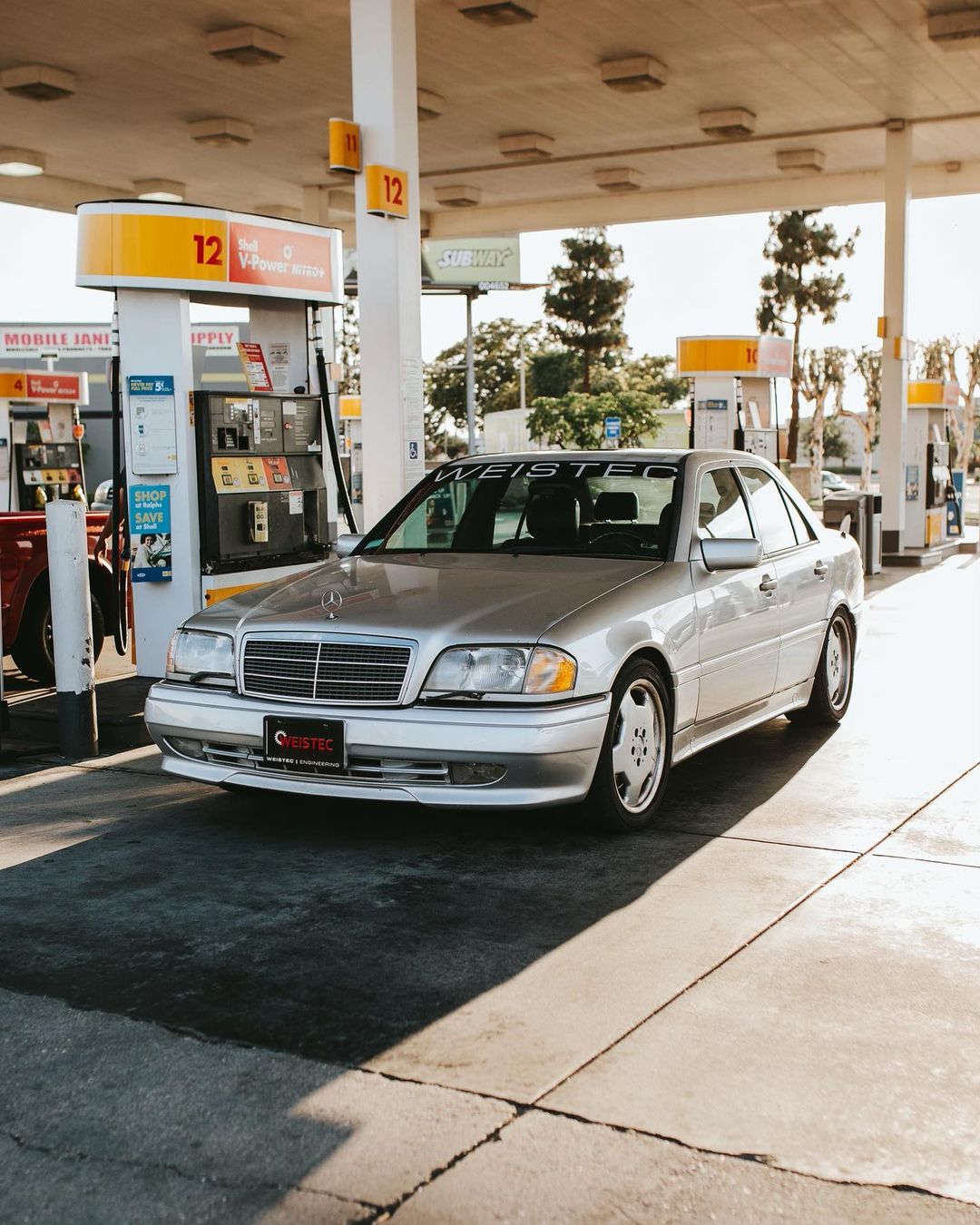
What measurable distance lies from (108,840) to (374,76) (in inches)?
253

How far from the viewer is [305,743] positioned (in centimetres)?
533

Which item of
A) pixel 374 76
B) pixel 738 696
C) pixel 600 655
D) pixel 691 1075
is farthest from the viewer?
pixel 374 76

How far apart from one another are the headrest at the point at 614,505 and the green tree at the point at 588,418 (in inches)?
1855

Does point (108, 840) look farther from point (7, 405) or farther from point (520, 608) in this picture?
point (7, 405)

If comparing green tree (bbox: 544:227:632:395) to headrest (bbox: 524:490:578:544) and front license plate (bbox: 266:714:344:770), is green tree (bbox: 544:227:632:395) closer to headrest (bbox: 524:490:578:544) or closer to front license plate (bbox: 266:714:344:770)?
headrest (bbox: 524:490:578:544)

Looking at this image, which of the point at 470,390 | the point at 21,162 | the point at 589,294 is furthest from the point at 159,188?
the point at 589,294

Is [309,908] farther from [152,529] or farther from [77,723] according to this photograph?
[152,529]

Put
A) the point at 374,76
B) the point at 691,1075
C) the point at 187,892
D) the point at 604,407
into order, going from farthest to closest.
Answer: the point at 604,407
the point at 374,76
the point at 187,892
the point at 691,1075

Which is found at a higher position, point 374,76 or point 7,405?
point 374,76

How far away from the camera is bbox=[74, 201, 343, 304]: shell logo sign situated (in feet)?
27.4

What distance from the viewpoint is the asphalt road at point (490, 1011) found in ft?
9.81

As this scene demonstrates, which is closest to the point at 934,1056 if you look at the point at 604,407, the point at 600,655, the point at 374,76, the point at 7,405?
the point at 600,655

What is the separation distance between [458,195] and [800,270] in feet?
118

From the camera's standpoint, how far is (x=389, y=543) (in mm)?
7102
